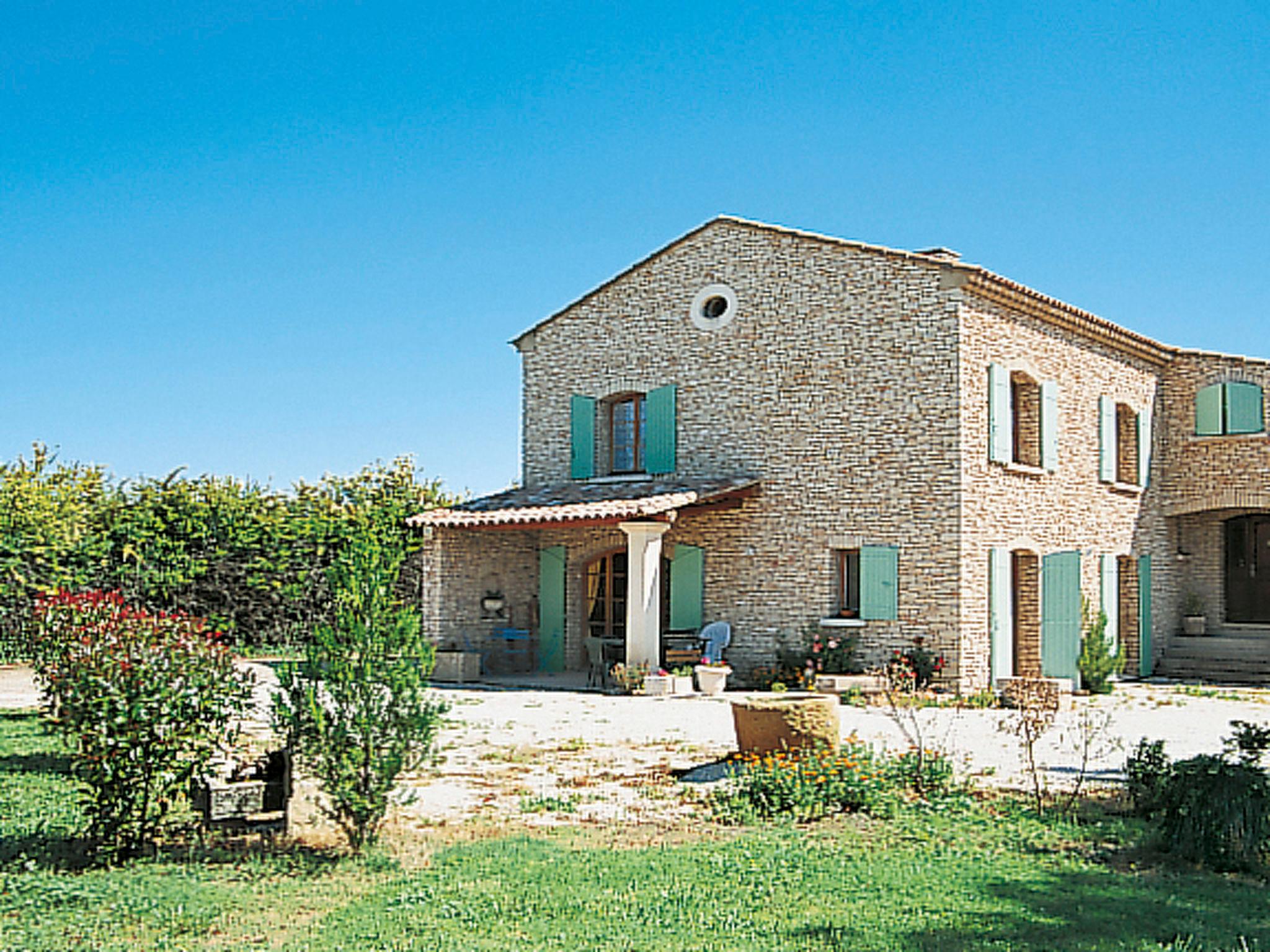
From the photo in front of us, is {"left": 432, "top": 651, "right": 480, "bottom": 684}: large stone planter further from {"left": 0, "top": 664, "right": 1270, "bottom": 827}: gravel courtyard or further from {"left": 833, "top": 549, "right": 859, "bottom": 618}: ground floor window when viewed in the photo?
{"left": 833, "top": 549, "right": 859, "bottom": 618}: ground floor window

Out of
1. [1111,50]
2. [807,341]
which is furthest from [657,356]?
[1111,50]

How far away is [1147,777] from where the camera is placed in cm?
762

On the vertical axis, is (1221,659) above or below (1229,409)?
below

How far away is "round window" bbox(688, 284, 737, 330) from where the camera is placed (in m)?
18.1

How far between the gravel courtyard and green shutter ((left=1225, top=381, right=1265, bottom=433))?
4782 mm

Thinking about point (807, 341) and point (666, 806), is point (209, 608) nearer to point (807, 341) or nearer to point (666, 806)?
point (807, 341)

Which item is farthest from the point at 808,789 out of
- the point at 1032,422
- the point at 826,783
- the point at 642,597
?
the point at 1032,422

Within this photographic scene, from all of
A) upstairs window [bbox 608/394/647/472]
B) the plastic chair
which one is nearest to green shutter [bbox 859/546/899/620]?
upstairs window [bbox 608/394/647/472]

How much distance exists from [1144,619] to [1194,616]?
6.06 feet

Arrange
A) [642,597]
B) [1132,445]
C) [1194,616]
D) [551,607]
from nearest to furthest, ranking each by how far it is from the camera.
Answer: [642,597]
[551,607]
[1132,445]
[1194,616]

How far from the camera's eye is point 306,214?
1502 cm

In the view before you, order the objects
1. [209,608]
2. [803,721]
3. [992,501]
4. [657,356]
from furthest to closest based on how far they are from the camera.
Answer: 1. [209,608]
2. [657,356]
3. [992,501]
4. [803,721]

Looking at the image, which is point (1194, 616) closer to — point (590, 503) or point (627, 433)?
point (627, 433)

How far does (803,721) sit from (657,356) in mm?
10952
